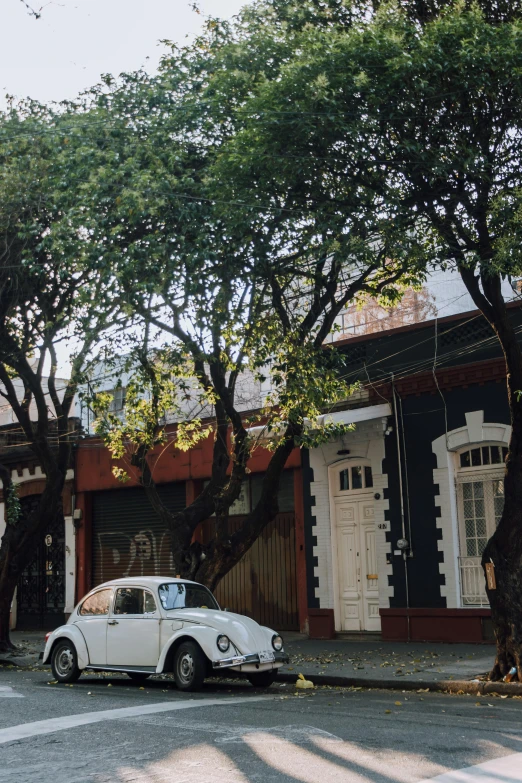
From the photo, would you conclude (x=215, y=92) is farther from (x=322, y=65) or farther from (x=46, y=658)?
(x=46, y=658)

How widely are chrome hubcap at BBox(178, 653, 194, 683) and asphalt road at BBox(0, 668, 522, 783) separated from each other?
0.26 meters

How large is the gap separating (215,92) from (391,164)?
10.4 feet

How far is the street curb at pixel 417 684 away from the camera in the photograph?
444 inches

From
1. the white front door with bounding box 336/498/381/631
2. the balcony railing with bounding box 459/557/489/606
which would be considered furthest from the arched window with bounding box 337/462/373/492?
the balcony railing with bounding box 459/557/489/606

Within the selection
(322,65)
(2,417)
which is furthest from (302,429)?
(2,417)

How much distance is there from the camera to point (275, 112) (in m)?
11.7

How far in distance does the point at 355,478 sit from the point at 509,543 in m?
7.24

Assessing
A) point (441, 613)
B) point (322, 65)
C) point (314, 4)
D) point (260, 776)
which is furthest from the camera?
point (441, 613)

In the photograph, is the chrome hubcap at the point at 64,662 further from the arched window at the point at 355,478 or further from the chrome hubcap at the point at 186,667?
the arched window at the point at 355,478

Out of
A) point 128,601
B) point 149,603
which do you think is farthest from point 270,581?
point 149,603

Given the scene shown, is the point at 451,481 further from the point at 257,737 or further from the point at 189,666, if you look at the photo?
the point at 257,737

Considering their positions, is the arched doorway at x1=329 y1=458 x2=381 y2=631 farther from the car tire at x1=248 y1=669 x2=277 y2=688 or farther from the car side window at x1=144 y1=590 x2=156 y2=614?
the car side window at x1=144 y1=590 x2=156 y2=614

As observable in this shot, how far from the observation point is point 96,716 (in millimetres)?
9656

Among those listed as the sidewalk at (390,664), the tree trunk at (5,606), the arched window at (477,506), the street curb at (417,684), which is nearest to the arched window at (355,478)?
the arched window at (477,506)
